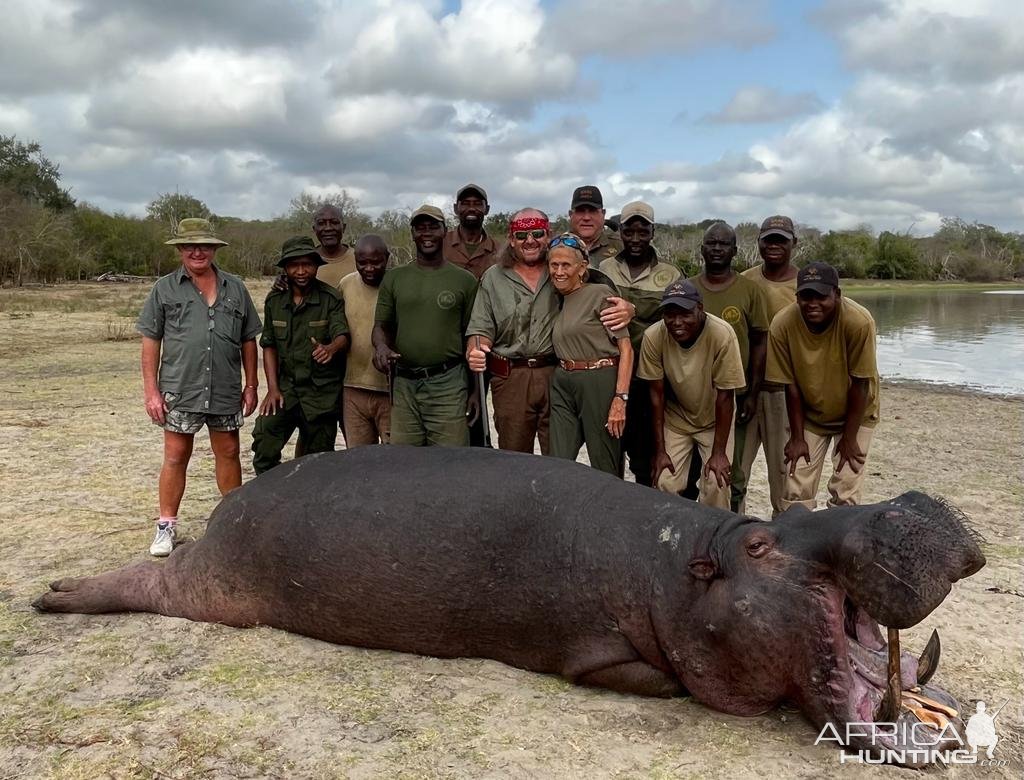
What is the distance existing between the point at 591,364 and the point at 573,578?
82.3 inches

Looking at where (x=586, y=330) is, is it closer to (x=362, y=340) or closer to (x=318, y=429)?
(x=362, y=340)

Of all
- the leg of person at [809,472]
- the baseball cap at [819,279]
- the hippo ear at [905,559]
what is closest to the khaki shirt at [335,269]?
the baseball cap at [819,279]

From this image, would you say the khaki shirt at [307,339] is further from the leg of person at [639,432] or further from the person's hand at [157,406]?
the leg of person at [639,432]

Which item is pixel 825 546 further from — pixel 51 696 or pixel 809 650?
pixel 51 696

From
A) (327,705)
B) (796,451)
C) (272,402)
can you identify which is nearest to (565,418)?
(796,451)

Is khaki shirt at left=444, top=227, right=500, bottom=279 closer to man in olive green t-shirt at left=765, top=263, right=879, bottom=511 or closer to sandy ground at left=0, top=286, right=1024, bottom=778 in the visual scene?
man in olive green t-shirt at left=765, top=263, right=879, bottom=511

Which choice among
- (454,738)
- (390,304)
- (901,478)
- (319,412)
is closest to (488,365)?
(390,304)

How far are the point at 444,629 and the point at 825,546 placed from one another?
75.2 inches

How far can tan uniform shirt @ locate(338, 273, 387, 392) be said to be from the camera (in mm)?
6711

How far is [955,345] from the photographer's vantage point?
28.8 m

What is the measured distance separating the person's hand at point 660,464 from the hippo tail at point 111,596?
337cm

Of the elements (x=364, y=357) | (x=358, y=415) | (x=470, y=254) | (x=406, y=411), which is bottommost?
(x=358, y=415)

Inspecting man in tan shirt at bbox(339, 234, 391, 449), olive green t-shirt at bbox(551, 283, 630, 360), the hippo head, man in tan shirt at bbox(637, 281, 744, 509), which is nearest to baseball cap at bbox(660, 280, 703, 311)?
man in tan shirt at bbox(637, 281, 744, 509)

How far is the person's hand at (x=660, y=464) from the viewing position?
6.16 metres
